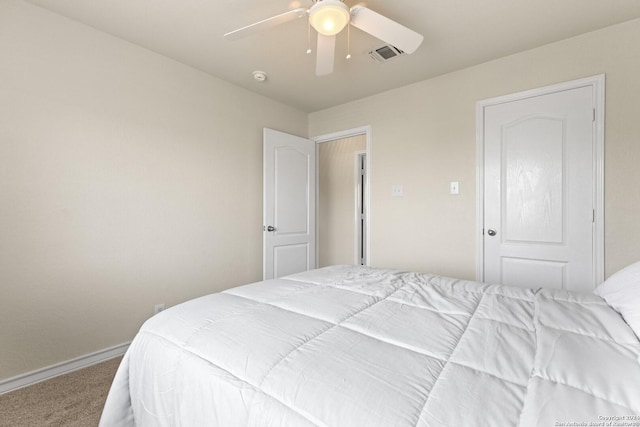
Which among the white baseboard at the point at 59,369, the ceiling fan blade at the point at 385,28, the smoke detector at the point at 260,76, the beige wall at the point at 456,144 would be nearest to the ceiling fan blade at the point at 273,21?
the ceiling fan blade at the point at 385,28

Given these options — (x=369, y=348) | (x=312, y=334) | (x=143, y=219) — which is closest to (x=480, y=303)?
(x=369, y=348)

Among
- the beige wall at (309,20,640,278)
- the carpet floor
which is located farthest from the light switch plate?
the carpet floor

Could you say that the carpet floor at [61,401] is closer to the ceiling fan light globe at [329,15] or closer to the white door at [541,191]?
the ceiling fan light globe at [329,15]

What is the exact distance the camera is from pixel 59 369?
191 cm

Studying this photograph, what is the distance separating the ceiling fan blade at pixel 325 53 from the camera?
1.70m

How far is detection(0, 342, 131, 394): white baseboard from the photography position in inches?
68.7

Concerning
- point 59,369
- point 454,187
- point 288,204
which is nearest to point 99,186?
point 59,369

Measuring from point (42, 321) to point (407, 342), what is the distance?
7.46 ft

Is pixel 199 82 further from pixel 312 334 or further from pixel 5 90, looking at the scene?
pixel 312 334

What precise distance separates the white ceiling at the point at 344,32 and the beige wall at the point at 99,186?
237 mm

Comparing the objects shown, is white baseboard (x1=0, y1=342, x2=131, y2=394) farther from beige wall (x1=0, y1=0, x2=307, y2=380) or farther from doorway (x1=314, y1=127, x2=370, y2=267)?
doorway (x1=314, y1=127, x2=370, y2=267)

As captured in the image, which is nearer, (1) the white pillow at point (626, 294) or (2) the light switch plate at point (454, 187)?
(1) the white pillow at point (626, 294)

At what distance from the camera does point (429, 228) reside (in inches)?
111

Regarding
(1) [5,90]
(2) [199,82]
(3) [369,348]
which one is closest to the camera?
(3) [369,348]
